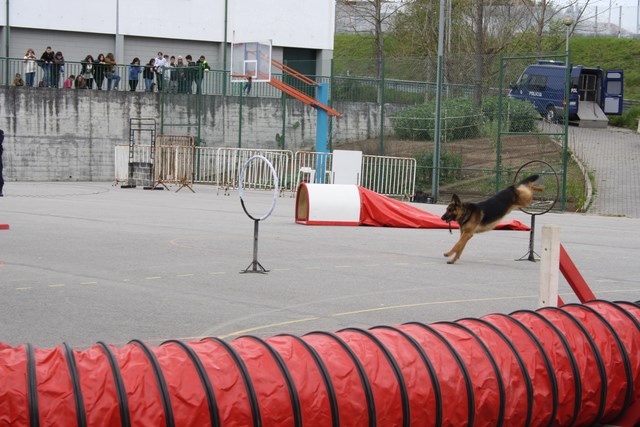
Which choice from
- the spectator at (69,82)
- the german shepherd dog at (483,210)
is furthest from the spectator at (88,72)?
the german shepherd dog at (483,210)

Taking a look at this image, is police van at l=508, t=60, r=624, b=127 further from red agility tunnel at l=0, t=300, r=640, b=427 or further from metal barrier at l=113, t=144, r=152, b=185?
red agility tunnel at l=0, t=300, r=640, b=427

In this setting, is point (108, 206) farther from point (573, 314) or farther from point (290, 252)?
point (573, 314)

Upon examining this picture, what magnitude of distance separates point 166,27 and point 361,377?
42.6m

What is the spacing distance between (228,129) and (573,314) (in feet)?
108

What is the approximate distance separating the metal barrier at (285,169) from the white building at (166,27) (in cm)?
1224

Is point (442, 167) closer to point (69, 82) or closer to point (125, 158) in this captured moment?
point (125, 158)

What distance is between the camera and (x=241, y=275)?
1286cm

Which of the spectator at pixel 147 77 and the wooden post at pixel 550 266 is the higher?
the spectator at pixel 147 77

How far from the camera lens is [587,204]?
29.3 metres

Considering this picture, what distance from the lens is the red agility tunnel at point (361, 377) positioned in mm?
5203

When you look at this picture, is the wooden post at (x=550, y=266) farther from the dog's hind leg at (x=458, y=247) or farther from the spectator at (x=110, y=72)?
the spectator at (x=110, y=72)

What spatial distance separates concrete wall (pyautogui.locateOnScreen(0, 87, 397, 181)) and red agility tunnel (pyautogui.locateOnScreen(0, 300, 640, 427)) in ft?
96.1

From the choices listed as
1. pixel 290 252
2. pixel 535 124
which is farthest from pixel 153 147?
pixel 290 252

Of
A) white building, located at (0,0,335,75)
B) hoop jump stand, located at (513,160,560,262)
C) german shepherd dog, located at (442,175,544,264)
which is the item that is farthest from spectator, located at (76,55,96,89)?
german shepherd dog, located at (442,175,544,264)
